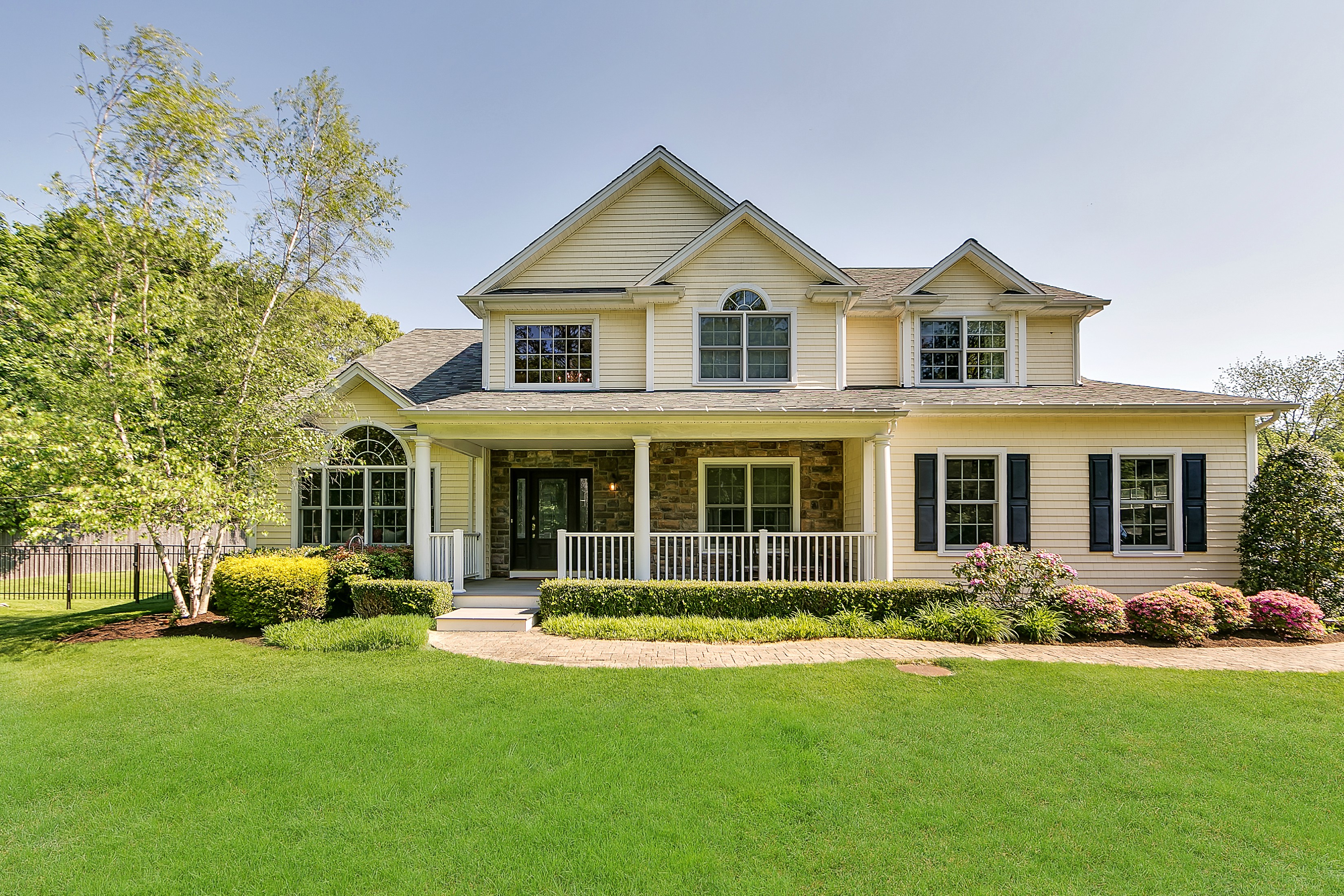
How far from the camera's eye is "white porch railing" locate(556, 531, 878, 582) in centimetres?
1001

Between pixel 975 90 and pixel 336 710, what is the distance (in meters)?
13.5

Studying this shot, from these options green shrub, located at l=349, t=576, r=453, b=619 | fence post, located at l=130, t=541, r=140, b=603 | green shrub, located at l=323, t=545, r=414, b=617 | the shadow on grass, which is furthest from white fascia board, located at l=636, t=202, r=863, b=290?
fence post, located at l=130, t=541, r=140, b=603

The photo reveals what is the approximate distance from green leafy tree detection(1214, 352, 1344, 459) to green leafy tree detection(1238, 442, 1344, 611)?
1782cm

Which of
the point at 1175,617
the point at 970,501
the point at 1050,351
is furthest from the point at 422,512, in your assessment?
the point at 1050,351

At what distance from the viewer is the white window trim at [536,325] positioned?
11914mm

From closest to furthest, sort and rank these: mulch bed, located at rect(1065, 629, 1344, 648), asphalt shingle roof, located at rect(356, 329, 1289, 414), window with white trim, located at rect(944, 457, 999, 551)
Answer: mulch bed, located at rect(1065, 629, 1344, 648)
asphalt shingle roof, located at rect(356, 329, 1289, 414)
window with white trim, located at rect(944, 457, 999, 551)

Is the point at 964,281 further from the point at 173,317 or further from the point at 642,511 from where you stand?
the point at 173,317

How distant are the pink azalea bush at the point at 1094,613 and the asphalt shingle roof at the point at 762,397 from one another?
134 inches

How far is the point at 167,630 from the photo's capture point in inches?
363

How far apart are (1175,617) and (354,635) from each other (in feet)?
38.7

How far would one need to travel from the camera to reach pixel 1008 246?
12734 millimetres

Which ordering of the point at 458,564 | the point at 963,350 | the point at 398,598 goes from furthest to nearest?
the point at 963,350
the point at 458,564
the point at 398,598

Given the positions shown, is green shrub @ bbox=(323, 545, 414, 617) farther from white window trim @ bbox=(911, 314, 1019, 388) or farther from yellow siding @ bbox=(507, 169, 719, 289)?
white window trim @ bbox=(911, 314, 1019, 388)

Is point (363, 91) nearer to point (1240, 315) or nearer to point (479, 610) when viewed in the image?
point (479, 610)
